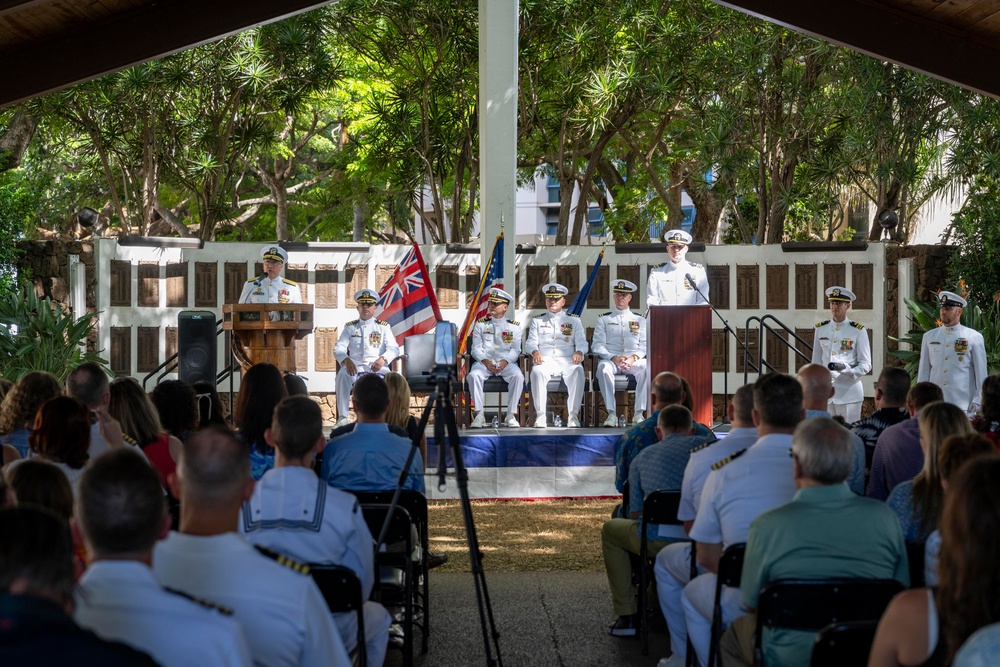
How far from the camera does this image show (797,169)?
1759cm

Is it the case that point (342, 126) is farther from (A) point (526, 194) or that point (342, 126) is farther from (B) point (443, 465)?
(A) point (526, 194)

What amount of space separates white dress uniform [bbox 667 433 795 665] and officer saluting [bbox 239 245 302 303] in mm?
8191

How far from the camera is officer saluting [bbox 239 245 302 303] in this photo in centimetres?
1163

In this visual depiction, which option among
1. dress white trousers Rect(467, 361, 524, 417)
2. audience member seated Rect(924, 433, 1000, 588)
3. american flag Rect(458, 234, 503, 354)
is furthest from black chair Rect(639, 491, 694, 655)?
american flag Rect(458, 234, 503, 354)

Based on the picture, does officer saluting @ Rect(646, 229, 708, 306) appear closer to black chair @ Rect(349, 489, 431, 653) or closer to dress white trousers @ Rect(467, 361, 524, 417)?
dress white trousers @ Rect(467, 361, 524, 417)

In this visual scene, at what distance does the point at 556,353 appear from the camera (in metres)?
11.6

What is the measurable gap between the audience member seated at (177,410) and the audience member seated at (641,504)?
2.17 metres

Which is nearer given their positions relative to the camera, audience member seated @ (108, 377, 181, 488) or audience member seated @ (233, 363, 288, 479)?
audience member seated @ (108, 377, 181, 488)

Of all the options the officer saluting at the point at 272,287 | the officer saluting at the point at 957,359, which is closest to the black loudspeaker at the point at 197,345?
the officer saluting at the point at 272,287

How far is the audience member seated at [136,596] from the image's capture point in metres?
2.18

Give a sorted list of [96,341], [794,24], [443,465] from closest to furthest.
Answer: [443,465], [794,24], [96,341]

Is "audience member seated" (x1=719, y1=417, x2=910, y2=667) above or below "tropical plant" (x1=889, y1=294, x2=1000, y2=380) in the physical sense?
below

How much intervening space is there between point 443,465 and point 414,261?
7.87 meters

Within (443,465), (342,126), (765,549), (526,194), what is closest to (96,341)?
(342,126)
